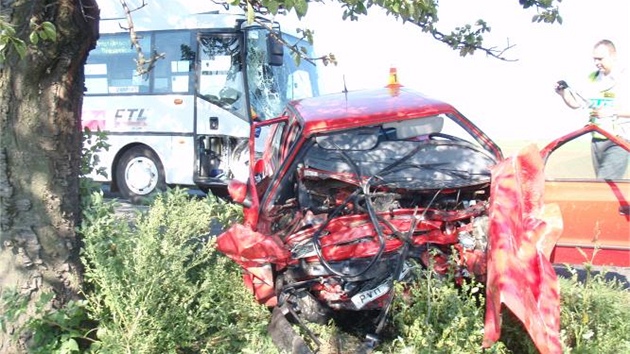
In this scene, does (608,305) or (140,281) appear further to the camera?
(608,305)

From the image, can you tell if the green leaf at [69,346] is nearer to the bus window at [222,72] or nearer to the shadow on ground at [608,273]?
the shadow on ground at [608,273]

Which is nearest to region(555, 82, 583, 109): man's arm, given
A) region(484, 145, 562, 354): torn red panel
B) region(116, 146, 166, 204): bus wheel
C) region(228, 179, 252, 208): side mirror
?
region(484, 145, 562, 354): torn red panel

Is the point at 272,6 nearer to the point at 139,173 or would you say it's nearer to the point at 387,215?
the point at 387,215

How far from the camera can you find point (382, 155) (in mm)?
4766

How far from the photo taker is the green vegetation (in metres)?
3.49

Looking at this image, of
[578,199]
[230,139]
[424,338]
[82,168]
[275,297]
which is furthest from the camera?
[230,139]

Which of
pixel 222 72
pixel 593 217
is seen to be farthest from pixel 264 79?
pixel 593 217

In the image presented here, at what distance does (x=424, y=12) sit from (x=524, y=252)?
59.9 inches

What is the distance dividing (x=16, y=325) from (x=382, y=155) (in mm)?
2856

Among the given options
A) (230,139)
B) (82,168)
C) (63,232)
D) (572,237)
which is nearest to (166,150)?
(230,139)

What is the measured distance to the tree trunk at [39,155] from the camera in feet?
12.0

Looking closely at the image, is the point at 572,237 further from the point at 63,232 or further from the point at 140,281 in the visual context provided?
the point at 63,232

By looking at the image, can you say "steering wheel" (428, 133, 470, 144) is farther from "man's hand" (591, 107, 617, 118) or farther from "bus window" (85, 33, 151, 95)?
"bus window" (85, 33, 151, 95)

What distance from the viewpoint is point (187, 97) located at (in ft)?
34.1
